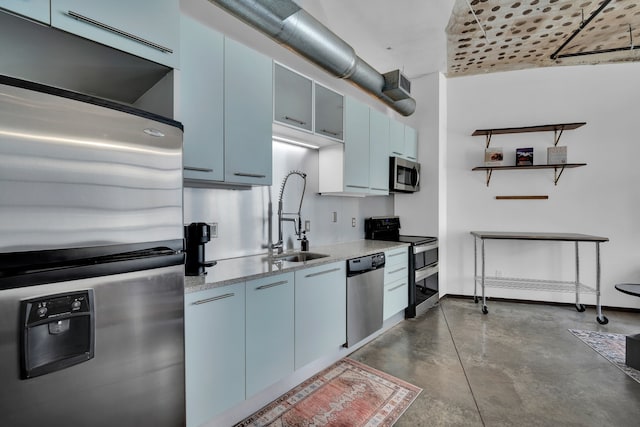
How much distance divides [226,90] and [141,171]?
0.95 metres

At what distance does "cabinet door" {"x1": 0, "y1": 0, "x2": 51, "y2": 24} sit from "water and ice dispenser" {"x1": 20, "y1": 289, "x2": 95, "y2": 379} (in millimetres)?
964

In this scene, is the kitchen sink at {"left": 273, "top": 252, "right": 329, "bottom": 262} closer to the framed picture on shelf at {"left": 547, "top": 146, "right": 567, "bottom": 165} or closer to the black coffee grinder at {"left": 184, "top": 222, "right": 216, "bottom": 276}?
the black coffee grinder at {"left": 184, "top": 222, "right": 216, "bottom": 276}

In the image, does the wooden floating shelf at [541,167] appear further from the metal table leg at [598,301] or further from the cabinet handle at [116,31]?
the cabinet handle at [116,31]

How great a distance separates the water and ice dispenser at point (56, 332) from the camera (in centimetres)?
91

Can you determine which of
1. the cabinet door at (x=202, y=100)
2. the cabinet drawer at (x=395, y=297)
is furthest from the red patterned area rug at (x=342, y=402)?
the cabinet door at (x=202, y=100)

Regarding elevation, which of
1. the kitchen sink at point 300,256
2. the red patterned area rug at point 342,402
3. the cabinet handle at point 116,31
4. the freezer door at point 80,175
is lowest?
the red patterned area rug at point 342,402

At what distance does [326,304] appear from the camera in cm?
229

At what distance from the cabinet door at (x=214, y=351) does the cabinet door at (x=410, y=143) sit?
123 inches

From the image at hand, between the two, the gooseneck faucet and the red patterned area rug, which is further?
the gooseneck faucet

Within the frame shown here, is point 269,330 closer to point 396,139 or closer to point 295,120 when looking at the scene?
point 295,120

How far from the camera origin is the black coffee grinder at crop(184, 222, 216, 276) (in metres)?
1.70

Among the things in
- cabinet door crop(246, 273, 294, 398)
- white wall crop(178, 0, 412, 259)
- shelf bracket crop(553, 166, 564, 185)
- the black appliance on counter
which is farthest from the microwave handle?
cabinet door crop(246, 273, 294, 398)

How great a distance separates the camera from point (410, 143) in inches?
163

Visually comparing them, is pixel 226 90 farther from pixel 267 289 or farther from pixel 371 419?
pixel 371 419
